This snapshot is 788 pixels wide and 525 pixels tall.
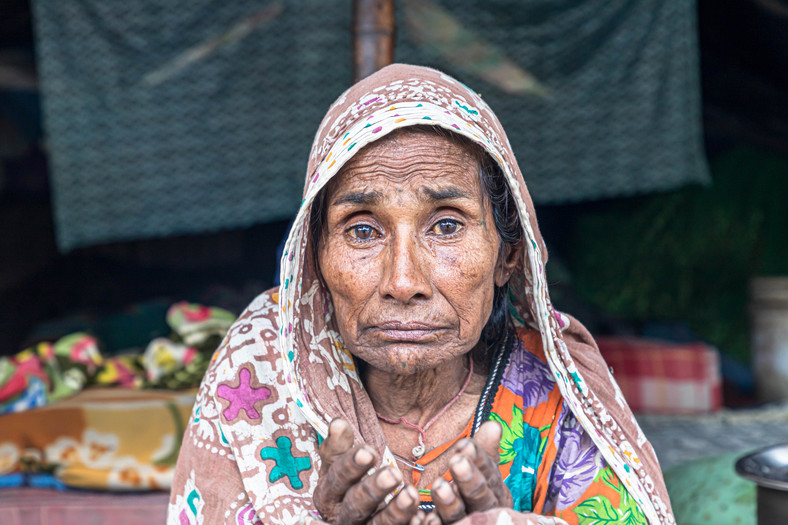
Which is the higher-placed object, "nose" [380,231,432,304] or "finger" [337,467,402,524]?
"nose" [380,231,432,304]

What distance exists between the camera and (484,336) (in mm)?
1854

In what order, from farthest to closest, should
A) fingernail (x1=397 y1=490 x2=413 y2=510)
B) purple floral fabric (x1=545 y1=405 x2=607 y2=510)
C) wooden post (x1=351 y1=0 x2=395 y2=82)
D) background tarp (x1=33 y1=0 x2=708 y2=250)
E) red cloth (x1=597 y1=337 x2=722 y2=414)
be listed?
red cloth (x1=597 y1=337 x2=722 y2=414) → background tarp (x1=33 y1=0 x2=708 y2=250) → wooden post (x1=351 y1=0 x2=395 y2=82) → purple floral fabric (x1=545 y1=405 x2=607 y2=510) → fingernail (x1=397 y1=490 x2=413 y2=510)

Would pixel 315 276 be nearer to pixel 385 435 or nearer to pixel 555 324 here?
pixel 385 435

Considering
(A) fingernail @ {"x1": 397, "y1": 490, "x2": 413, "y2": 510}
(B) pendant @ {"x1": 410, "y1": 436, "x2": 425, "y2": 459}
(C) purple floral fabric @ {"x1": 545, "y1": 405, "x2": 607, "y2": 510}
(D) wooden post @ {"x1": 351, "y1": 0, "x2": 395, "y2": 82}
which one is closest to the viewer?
(A) fingernail @ {"x1": 397, "y1": 490, "x2": 413, "y2": 510}

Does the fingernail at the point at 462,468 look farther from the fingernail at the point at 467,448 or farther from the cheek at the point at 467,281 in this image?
the cheek at the point at 467,281

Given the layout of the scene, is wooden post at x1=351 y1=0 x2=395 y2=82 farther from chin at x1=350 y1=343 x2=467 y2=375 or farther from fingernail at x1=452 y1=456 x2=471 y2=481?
fingernail at x1=452 y1=456 x2=471 y2=481

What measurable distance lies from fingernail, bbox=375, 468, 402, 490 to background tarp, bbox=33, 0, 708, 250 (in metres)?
2.54

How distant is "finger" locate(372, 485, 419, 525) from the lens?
1.16 metres

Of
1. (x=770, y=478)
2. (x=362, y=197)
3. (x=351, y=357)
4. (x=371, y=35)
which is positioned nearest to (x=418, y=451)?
(x=351, y=357)

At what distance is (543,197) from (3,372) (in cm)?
290

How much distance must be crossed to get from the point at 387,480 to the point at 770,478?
174cm

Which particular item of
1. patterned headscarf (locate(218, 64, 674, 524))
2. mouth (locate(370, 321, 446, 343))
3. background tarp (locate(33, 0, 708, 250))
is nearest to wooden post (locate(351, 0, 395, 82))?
background tarp (locate(33, 0, 708, 250))

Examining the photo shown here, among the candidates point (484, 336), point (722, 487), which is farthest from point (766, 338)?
point (484, 336)

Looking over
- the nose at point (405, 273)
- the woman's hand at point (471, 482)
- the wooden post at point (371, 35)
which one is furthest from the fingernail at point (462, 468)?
the wooden post at point (371, 35)
